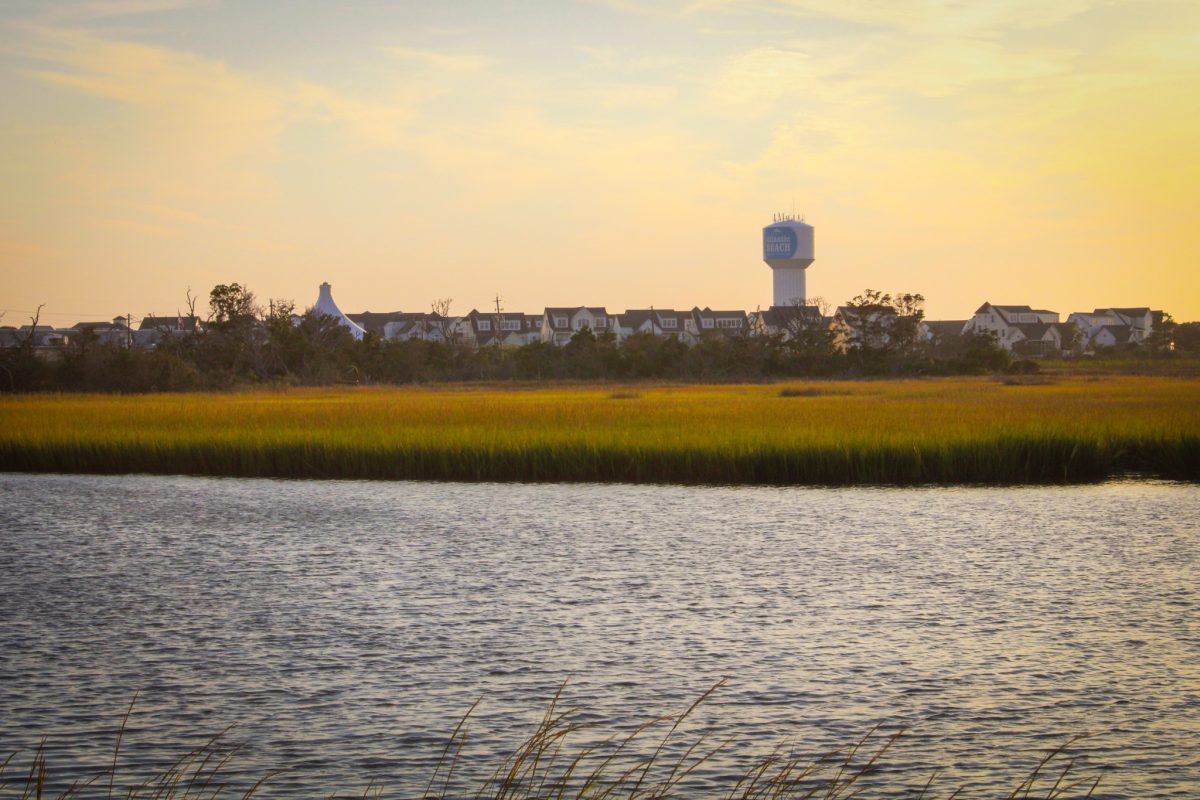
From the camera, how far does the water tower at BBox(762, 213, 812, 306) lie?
129000mm

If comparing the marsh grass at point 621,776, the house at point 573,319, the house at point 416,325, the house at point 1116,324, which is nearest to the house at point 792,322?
the house at point 573,319

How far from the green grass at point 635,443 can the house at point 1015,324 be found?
9289cm

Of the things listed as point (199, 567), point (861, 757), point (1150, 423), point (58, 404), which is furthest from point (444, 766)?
point (58, 404)

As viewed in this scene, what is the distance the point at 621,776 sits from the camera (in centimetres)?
772

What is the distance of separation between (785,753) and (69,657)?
6.25 m

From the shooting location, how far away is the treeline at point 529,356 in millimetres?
70812

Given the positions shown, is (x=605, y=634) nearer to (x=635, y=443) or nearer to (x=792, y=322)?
(x=635, y=443)

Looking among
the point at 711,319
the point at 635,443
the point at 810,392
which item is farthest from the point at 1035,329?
the point at 635,443

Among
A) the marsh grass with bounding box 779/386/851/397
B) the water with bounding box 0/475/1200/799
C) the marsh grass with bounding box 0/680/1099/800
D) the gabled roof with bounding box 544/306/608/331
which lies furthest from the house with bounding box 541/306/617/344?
the marsh grass with bounding box 0/680/1099/800

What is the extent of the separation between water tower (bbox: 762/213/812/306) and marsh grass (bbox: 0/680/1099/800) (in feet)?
396

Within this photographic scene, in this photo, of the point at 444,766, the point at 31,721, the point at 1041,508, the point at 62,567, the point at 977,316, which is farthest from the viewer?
the point at 977,316

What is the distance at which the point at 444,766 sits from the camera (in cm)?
800

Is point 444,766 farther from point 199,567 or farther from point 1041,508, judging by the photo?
point 1041,508

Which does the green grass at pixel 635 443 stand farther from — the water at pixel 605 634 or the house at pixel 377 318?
the house at pixel 377 318
